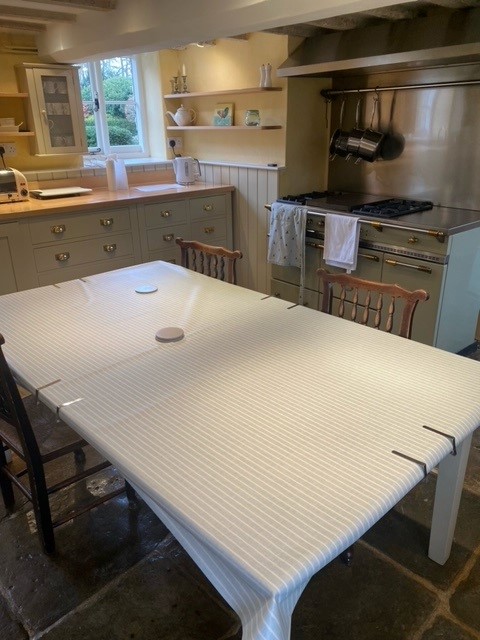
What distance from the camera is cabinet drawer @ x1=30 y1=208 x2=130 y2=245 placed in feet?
9.62

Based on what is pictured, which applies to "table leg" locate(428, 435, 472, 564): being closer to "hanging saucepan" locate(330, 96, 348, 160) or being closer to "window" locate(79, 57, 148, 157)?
"hanging saucepan" locate(330, 96, 348, 160)

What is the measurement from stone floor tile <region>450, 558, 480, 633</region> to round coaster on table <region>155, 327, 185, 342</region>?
3.79ft

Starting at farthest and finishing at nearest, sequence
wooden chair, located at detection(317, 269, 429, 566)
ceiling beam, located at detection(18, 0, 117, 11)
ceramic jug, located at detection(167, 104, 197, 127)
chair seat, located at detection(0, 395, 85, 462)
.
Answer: ceramic jug, located at detection(167, 104, 197, 127) < ceiling beam, located at detection(18, 0, 117, 11) < chair seat, located at detection(0, 395, 85, 462) < wooden chair, located at detection(317, 269, 429, 566)

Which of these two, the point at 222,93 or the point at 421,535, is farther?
the point at 222,93

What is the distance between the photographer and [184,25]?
7.74 feet

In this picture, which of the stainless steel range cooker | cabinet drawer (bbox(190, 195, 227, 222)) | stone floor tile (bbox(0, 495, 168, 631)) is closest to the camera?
stone floor tile (bbox(0, 495, 168, 631))

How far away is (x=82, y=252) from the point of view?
314cm

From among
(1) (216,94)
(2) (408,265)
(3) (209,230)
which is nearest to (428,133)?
(2) (408,265)

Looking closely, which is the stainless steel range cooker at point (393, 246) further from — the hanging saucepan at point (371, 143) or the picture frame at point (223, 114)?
the picture frame at point (223, 114)

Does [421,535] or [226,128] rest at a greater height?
[226,128]

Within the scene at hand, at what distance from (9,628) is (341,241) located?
2.39 m

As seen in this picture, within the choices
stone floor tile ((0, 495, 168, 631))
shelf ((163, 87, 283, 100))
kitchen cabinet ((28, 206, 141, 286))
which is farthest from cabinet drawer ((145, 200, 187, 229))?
stone floor tile ((0, 495, 168, 631))

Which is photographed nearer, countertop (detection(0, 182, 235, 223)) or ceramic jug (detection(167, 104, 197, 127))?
countertop (detection(0, 182, 235, 223))

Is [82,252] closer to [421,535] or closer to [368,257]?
[368,257]
